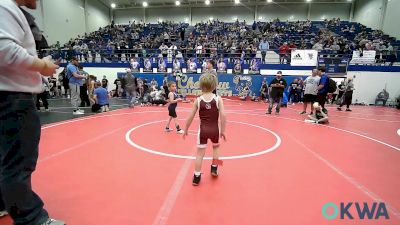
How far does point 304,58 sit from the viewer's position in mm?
16328

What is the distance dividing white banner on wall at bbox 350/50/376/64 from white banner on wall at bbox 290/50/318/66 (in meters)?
2.64

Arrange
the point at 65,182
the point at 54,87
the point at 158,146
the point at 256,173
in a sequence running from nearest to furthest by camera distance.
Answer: the point at 65,182
the point at 256,173
the point at 158,146
the point at 54,87

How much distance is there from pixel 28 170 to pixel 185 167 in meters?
2.47

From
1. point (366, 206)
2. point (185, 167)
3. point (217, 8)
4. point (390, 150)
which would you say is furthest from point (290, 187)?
point (217, 8)

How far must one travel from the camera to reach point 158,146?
Answer: 521 cm

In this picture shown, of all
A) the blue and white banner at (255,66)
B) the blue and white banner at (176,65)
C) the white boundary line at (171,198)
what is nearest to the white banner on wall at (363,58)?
the blue and white banner at (255,66)

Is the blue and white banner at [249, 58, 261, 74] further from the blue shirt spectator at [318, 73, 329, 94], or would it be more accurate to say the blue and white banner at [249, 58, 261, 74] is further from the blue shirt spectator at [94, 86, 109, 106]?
the blue shirt spectator at [94, 86, 109, 106]

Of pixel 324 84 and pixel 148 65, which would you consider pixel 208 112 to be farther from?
pixel 148 65

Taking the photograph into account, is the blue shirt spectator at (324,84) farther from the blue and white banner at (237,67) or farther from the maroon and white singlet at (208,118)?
the blue and white banner at (237,67)

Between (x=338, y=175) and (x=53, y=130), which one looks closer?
(x=338, y=175)

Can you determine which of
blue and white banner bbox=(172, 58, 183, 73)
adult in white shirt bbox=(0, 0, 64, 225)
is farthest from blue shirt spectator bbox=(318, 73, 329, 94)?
blue and white banner bbox=(172, 58, 183, 73)

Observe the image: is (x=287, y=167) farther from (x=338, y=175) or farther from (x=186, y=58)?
(x=186, y=58)

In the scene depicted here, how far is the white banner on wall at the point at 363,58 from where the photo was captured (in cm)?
1619
